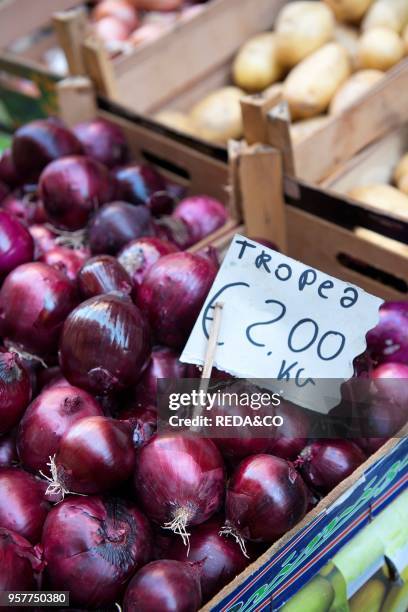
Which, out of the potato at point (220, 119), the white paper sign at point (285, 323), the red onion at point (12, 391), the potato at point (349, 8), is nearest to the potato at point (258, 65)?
the potato at point (220, 119)

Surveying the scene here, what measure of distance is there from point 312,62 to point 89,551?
169cm

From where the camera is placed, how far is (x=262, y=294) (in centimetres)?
96

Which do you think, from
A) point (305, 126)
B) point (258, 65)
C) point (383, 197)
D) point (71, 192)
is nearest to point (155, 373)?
point (71, 192)

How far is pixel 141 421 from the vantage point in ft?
3.15

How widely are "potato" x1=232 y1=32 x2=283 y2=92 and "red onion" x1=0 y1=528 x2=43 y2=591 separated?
179cm

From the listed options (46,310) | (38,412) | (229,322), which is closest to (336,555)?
(229,322)

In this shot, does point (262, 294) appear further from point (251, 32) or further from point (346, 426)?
point (251, 32)

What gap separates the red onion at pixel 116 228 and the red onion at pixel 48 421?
0.44m

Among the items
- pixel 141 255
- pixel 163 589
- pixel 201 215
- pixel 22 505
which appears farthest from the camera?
pixel 201 215

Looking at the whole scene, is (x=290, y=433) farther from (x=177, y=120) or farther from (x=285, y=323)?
(x=177, y=120)

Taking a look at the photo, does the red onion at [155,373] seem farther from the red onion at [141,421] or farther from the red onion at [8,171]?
the red onion at [8,171]

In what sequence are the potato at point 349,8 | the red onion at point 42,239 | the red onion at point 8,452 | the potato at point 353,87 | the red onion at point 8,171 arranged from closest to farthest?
the red onion at point 8,452, the red onion at point 42,239, the red onion at point 8,171, the potato at point 353,87, the potato at point 349,8

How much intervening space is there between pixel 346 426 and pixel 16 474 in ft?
1.51

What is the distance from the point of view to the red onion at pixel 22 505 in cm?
86
